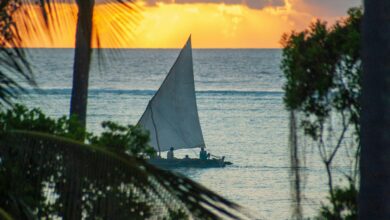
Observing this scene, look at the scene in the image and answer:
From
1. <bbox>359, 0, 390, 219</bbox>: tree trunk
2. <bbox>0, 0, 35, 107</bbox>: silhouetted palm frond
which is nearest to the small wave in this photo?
<bbox>359, 0, 390, 219</bbox>: tree trunk

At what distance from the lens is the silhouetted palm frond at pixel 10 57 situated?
17.5ft

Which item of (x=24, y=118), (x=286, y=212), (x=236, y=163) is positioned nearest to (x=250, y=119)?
(x=236, y=163)

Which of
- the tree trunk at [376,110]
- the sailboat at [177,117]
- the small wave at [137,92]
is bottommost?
the tree trunk at [376,110]

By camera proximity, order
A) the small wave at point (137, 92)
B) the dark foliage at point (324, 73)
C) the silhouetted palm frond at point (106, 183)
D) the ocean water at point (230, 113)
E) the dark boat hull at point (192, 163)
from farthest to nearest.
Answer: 1. the small wave at point (137, 92)
2. the dark boat hull at point (192, 163)
3. the ocean water at point (230, 113)
4. the dark foliage at point (324, 73)
5. the silhouetted palm frond at point (106, 183)

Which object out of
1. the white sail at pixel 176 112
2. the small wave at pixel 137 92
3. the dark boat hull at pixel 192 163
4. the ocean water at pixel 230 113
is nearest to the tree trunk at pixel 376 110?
the ocean water at pixel 230 113

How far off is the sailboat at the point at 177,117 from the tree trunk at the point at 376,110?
137 ft

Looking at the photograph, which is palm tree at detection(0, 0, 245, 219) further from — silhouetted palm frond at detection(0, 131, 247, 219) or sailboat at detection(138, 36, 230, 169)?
sailboat at detection(138, 36, 230, 169)

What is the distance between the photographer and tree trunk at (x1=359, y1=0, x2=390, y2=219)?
21.4 ft

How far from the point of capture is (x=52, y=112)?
241 feet

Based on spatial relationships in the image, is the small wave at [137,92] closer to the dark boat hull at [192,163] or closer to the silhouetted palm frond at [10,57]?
the dark boat hull at [192,163]

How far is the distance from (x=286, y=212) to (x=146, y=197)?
1237 inches

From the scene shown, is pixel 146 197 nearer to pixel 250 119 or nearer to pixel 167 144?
pixel 167 144

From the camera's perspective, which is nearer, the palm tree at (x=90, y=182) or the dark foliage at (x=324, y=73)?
the palm tree at (x=90, y=182)

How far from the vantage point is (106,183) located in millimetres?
4867
